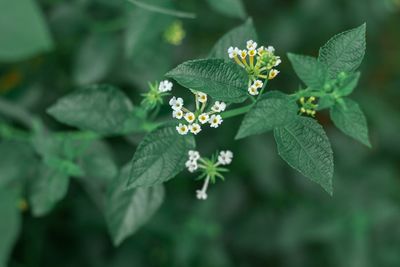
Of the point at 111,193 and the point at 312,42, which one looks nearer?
the point at 111,193

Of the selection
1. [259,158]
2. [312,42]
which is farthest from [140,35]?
[312,42]

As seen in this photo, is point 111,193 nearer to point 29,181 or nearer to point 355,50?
point 29,181

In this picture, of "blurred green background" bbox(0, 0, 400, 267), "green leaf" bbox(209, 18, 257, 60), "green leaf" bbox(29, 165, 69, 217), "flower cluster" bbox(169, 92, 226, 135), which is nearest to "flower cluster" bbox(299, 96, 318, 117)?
"flower cluster" bbox(169, 92, 226, 135)

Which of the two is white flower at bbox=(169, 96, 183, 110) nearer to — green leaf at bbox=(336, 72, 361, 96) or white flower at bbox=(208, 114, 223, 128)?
white flower at bbox=(208, 114, 223, 128)

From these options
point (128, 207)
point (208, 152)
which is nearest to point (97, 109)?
point (128, 207)

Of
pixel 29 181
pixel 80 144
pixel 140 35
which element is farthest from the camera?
pixel 140 35

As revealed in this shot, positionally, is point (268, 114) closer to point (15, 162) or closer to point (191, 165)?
point (191, 165)

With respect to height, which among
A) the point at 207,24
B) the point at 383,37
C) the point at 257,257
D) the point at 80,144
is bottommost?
the point at 257,257
